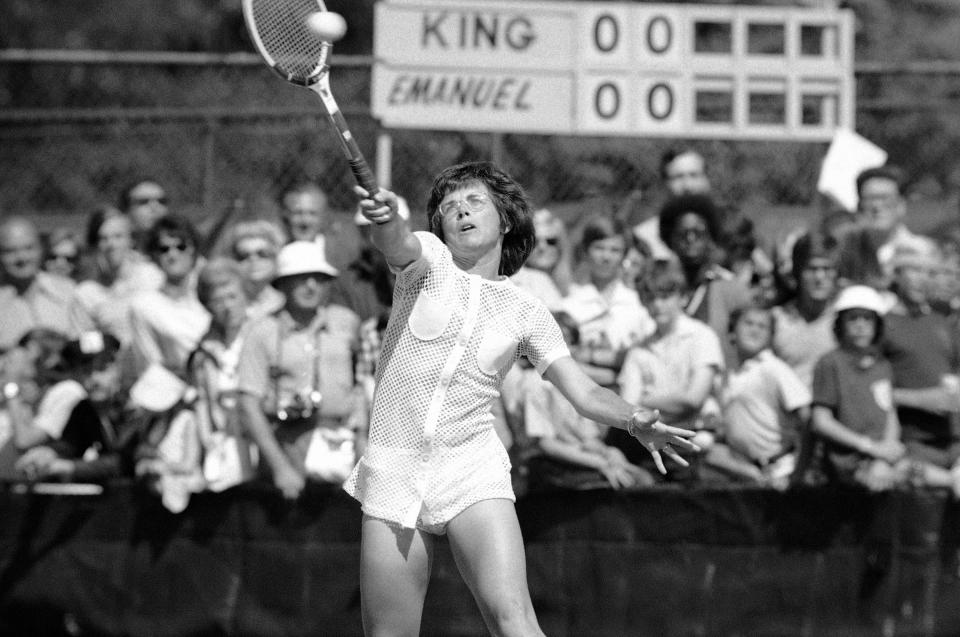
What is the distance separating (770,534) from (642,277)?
1578 mm

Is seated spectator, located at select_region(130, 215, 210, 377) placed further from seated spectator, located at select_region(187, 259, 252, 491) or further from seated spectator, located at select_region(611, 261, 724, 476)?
seated spectator, located at select_region(611, 261, 724, 476)

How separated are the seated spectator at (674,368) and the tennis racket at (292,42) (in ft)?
11.0

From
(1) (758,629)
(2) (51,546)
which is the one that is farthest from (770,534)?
(2) (51,546)

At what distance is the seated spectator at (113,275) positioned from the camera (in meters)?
10.1

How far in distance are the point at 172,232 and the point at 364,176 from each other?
187 inches

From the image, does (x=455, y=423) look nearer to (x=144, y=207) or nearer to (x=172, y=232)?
(x=172, y=232)

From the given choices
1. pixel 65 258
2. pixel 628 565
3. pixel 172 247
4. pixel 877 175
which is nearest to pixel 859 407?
pixel 628 565

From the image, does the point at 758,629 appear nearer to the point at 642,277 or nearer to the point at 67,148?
the point at 642,277

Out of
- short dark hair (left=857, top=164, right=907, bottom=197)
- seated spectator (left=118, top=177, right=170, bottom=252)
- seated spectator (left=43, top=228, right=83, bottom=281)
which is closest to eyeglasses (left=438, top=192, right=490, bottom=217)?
short dark hair (left=857, top=164, right=907, bottom=197)

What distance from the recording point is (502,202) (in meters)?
6.04

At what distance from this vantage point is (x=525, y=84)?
10859 millimetres

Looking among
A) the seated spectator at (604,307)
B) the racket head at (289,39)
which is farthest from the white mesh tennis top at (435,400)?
the seated spectator at (604,307)

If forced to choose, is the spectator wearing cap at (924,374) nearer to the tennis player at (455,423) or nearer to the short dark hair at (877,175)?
the short dark hair at (877,175)

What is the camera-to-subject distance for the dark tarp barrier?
895 cm
